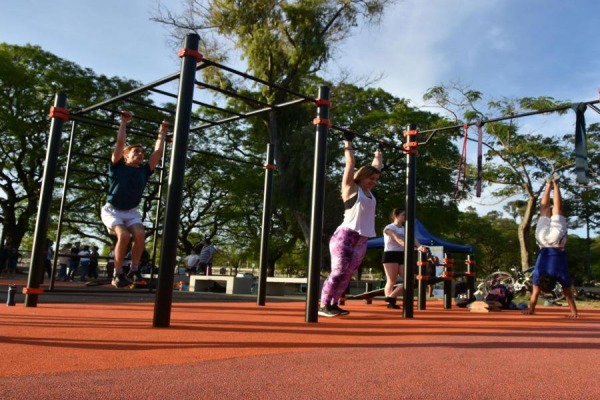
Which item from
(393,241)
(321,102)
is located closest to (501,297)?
(393,241)

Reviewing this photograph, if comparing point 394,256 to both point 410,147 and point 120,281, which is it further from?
point 120,281

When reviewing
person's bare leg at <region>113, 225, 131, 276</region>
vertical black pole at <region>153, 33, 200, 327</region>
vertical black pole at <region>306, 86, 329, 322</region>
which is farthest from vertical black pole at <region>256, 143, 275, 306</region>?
vertical black pole at <region>153, 33, 200, 327</region>

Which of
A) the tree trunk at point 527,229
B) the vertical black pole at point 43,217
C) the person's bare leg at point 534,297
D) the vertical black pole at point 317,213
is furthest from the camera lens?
the tree trunk at point 527,229

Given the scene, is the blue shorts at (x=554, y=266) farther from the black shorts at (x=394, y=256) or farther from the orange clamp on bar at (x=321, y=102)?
the orange clamp on bar at (x=321, y=102)

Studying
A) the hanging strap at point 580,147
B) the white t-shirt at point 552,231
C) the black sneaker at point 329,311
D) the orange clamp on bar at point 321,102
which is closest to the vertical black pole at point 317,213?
the orange clamp on bar at point 321,102

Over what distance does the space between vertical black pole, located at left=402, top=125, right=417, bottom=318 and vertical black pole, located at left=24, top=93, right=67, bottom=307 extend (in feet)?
12.8

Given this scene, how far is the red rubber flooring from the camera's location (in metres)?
2.07

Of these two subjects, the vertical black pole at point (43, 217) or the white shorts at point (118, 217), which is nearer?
the white shorts at point (118, 217)

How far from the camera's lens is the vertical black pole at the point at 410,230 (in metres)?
5.85

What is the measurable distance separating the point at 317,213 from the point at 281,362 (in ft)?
7.88

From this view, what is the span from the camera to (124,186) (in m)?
5.41

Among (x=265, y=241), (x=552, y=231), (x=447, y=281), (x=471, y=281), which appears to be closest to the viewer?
(x=552, y=231)

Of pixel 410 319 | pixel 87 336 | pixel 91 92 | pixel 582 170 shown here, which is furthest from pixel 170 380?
pixel 91 92

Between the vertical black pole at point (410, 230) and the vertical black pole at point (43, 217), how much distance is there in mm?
3910
